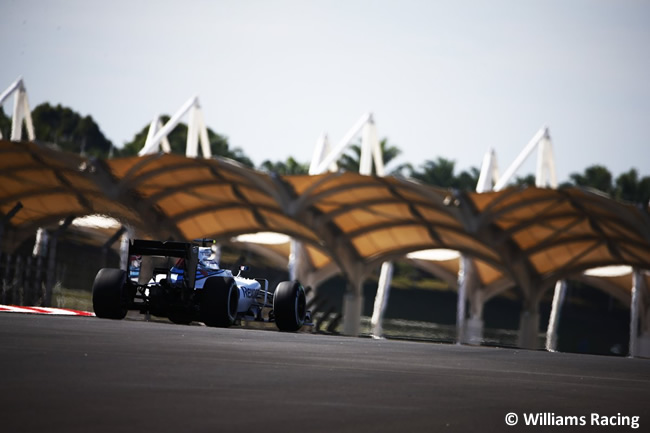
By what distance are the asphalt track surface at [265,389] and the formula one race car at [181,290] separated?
522 centimetres

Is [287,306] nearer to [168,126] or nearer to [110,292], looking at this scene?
[110,292]

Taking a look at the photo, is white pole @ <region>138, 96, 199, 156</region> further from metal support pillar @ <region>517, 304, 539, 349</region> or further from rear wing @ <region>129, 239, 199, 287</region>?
rear wing @ <region>129, 239, 199, 287</region>

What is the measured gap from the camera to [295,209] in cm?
4403

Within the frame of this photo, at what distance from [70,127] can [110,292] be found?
120 m

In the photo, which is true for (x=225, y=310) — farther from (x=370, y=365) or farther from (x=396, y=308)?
(x=396, y=308)

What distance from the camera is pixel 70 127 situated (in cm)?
13275

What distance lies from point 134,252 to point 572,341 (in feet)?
232

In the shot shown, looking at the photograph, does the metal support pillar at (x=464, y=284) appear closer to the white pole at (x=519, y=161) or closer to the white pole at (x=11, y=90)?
the white pole at (x=519, y=161)

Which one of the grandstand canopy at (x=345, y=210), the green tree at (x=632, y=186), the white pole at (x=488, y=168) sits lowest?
the grandstand canopy at (x=345, y=210)

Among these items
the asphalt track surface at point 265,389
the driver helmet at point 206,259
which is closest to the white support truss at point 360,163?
the driver helmet at point 206,259

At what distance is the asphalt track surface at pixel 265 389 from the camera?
5.21 meters

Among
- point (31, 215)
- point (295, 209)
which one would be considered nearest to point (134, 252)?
point (31, 215)

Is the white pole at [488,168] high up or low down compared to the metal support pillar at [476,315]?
up

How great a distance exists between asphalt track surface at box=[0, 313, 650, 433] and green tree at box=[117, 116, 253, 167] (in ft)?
322
